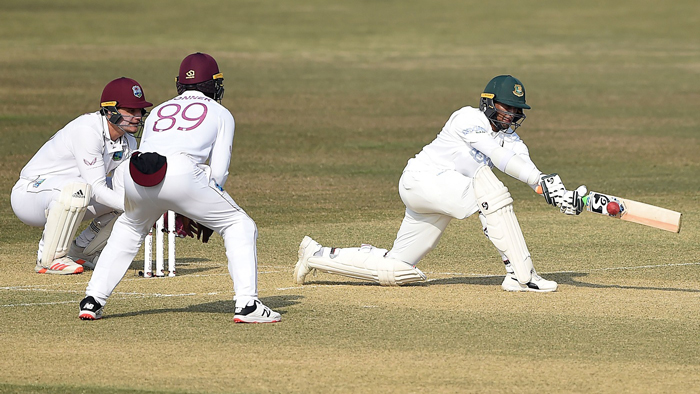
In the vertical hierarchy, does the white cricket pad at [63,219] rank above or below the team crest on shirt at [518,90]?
below

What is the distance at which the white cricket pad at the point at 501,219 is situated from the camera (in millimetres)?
8320

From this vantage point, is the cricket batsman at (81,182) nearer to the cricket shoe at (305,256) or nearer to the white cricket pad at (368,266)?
the cricket shoe at (305,256)

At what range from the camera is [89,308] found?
293 inches

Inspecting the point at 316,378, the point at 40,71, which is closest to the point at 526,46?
the point at 40,71

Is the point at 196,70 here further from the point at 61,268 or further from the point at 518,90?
the point at 61,268

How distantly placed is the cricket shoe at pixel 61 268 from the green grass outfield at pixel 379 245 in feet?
0.60

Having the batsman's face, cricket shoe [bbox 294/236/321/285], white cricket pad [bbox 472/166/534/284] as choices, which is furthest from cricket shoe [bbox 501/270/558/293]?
cricket shoe [bbox 294/236/321/285]

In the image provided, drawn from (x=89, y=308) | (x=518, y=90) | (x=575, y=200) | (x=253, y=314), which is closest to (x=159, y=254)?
(x=89, y=308)

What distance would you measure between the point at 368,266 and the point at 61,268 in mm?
2613

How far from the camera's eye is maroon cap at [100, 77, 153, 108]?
9289mm

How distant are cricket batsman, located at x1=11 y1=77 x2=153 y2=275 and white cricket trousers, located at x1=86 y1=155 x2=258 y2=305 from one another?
197 centimetres

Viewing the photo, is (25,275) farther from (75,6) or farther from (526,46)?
(75,6)

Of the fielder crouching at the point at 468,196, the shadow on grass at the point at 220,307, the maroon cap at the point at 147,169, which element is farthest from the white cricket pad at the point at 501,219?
the maroon cap at the point at 147,169

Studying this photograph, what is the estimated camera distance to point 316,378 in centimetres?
618
